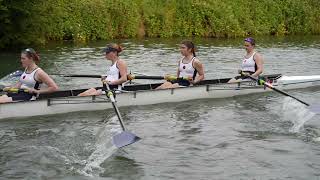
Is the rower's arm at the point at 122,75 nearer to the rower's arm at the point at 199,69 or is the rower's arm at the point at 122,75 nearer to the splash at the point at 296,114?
the rower's arm at the point at 199,69

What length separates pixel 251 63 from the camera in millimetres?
14883

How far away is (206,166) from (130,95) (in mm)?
4398

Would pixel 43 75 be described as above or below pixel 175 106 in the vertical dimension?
above

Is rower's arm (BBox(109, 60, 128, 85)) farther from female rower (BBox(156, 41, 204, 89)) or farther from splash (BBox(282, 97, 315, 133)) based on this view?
splash (BBox(282, 97, 315, 133))

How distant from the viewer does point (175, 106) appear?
1337 cm

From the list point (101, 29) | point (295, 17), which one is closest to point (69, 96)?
point (101, 29)

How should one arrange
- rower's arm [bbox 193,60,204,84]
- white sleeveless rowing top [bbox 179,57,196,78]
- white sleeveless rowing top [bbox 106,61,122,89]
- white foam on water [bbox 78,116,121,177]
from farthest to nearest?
white sleeveless rowing top [bbox 179,57,196,78]
rower's arm [bbox 193,60,204,84]
white sleeveless rowing top [bbox 106,61,122,89]
white foam on water [bbox 78,116,121,177]

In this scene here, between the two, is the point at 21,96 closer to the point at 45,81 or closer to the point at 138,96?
the point at 45,81

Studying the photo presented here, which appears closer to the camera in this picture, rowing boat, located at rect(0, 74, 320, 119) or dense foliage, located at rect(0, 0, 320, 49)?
rowing boat, located at rect(0, 74, 320, 119)

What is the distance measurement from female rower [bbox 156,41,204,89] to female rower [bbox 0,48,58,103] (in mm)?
3291

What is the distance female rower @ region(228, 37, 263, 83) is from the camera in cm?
1456

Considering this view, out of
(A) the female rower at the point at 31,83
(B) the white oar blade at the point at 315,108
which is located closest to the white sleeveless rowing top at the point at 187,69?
(B) the white oar blade at the point at 315,108

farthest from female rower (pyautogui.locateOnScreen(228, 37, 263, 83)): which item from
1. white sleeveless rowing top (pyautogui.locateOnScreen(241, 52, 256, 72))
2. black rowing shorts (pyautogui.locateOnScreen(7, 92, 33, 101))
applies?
black rowing shorts (pyautogui.locateOnScreen(7, 92, 33, 101))

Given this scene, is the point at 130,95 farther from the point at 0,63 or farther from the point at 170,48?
the point at 170,48
